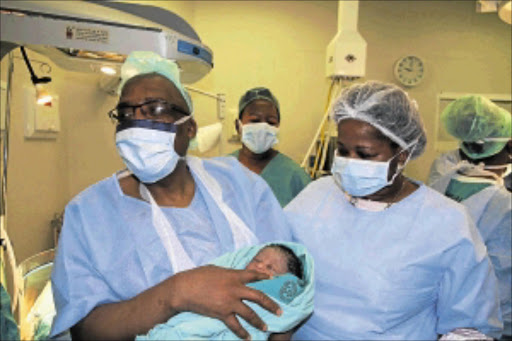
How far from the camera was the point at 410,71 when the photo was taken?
373 centimetres

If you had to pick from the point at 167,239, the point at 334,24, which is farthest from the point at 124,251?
the point at 334,24

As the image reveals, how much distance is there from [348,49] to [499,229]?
1.15 meters

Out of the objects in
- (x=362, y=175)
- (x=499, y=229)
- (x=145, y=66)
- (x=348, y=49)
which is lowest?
(x=499, y=229)

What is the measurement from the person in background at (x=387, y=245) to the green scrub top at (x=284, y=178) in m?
0.67

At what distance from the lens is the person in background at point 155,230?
34.4 inches

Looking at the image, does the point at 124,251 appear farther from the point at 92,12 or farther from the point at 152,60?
the point at 92,12

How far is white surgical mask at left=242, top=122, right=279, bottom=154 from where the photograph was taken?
82.5 inches

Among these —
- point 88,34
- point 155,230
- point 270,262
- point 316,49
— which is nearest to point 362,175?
point 270,262

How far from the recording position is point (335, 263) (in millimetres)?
1229

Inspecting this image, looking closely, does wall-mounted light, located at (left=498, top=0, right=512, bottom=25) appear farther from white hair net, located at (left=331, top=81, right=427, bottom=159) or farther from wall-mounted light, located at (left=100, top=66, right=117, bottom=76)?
wall-mounted light, located at (left=100, top=66, right=117, bottom=76)

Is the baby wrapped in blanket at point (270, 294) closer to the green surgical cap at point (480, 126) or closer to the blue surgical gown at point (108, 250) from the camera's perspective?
the blue surgical gown at point (108, 250)

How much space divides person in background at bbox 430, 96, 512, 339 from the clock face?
1.87 m

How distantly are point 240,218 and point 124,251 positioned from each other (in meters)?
0.32

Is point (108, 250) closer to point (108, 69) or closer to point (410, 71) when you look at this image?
point (108, 69)
